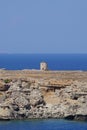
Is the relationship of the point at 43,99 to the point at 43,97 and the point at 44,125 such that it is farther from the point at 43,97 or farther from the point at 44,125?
the point at 44,125

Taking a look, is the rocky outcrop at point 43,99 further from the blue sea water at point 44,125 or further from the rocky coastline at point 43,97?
the blue sea water at point 44,125

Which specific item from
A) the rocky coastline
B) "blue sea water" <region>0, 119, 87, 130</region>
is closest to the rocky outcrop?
the rocky coastline

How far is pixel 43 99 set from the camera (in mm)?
67875

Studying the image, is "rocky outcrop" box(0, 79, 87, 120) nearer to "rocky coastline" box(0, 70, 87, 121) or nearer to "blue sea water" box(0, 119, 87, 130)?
"rocky coastline" box(0, 70, 87, 121)

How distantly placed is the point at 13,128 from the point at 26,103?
17.1ft

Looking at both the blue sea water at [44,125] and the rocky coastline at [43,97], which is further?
the rocky coastline at [43,97]

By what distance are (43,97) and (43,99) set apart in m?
0.58

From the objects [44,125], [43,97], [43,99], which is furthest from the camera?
[43,97]

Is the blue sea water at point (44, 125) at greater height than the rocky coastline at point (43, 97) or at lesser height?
lesser

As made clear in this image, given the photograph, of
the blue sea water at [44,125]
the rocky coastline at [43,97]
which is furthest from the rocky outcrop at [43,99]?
the blue sea water at [44,125]

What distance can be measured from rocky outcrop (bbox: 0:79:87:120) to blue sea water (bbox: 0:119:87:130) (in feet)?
3.68

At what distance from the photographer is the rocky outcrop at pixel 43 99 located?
214 ft

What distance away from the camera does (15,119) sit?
64812 millimetres

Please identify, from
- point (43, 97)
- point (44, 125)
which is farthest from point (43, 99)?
point (44, 125)
